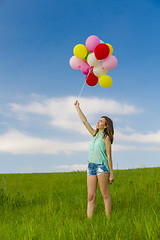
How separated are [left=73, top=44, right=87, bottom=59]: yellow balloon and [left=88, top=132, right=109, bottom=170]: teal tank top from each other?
1.95 meters

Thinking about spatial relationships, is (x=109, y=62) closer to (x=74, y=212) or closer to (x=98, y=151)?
(x=98, y=151)

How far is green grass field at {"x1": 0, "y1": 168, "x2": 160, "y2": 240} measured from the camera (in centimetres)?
415

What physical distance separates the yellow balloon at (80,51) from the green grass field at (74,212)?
353 centimetres

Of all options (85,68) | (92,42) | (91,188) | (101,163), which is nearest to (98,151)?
(101,163)

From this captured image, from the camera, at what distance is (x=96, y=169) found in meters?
5.45

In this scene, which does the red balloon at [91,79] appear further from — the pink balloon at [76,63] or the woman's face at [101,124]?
the woman's face at [101,124]

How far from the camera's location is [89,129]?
5910 mm

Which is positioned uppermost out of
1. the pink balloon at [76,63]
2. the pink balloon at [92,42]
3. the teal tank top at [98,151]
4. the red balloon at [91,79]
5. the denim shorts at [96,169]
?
the pink balloon at [92,42]

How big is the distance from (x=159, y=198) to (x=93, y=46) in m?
4.58

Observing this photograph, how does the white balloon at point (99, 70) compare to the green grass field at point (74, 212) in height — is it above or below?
above

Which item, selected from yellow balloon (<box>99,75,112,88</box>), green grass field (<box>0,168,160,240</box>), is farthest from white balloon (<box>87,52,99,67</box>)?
green grass field (<box>0,168,160,240</box>)

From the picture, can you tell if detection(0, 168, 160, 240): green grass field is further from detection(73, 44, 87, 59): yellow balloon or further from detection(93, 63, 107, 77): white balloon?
detection(73, 44, 87, 59): yellow balloon

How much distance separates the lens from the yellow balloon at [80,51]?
627cm

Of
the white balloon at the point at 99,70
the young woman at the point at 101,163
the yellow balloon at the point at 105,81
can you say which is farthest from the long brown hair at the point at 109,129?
the white balloon at the point at 99,70
